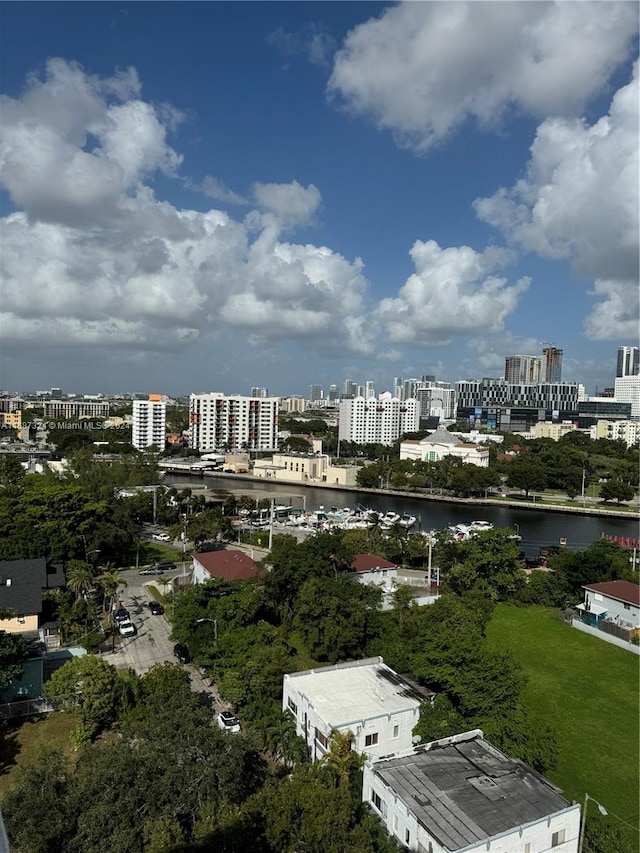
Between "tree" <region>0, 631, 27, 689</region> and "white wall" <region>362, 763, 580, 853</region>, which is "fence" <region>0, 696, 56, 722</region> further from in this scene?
"white wall" <region>362, 763, 580, 853</region>

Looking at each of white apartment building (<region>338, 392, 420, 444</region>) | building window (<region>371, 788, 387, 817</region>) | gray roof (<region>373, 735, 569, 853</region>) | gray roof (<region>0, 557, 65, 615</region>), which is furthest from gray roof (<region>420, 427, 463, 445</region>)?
building window (<region>371, 788, 387, 817</region>)

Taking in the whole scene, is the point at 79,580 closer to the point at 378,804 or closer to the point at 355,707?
the point at 355,707

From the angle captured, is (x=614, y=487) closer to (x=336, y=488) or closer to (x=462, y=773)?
(x=336, y=488)

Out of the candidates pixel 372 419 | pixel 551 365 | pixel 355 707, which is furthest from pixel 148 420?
pixel 551 365

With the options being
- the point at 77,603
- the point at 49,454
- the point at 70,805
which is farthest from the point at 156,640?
the point at 49,454

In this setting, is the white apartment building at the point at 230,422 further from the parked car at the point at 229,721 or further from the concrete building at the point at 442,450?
the parked car at the point at 229,721

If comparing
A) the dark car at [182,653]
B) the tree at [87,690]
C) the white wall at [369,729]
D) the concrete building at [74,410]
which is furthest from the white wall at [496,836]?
the concrete building at [74,410]

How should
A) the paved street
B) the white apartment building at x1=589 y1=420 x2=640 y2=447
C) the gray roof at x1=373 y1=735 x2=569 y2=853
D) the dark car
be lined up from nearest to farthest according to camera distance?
the gray roof at x1=373 y1=735 x2=569 y2=853 → the paved street → the dark car → the white apartment building at x1=589 y1=420 x2=640 y2=447
